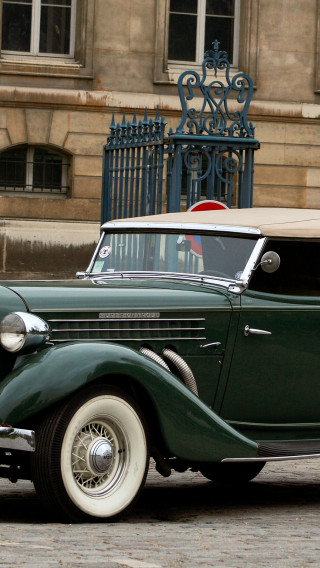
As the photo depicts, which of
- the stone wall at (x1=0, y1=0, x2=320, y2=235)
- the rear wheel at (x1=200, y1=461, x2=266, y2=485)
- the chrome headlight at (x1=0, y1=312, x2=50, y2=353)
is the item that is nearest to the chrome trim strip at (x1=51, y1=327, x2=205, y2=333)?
the chrome headlight at (x1=0, y1=312, x2=50, y2=353)

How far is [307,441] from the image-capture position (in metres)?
A: 7.23

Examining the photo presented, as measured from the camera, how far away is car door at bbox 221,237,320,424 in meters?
6.98

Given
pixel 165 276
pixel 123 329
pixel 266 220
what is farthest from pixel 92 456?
pixel 266 220

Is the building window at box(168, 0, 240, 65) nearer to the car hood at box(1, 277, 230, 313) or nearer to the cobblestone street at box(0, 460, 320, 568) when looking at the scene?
the cobblestone street at box(0, 460, 320, 568)

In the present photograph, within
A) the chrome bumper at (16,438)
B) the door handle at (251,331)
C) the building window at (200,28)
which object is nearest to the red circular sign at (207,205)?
the door handle at (251,331)

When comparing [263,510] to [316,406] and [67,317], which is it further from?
[67,317]

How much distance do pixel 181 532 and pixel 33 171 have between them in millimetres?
15963

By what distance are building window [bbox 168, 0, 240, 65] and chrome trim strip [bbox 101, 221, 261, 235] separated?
1449cm

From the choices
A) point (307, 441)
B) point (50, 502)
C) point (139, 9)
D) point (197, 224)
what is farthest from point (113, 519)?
point (139, 9)

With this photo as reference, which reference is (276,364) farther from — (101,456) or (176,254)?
(101,456)

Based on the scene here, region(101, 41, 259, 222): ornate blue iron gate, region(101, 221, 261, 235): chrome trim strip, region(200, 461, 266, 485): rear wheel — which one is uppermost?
region(101, 41, 259, 222): ornate blue iron gate

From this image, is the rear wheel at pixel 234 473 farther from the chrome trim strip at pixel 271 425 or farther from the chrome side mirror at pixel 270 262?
the chrome side mirror at pixel 270 262

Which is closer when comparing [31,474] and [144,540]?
[144,540]

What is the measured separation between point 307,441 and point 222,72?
15716 mm
